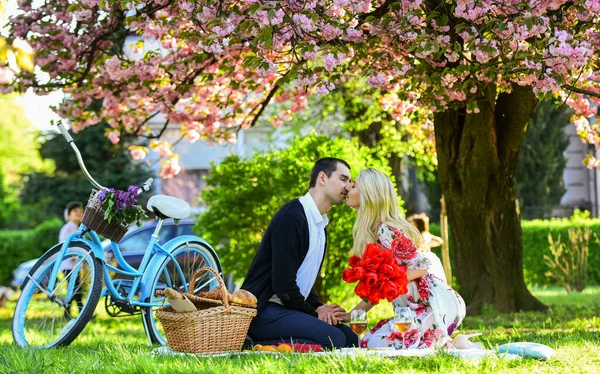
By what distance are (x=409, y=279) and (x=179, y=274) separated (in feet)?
7.45

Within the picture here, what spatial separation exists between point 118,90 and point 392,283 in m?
5.72

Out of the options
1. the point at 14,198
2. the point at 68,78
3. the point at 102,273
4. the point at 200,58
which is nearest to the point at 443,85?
the point at 200,58

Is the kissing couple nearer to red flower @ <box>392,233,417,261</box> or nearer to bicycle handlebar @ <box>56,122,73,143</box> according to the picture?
red flower @ <box>392,233,417,261</box>

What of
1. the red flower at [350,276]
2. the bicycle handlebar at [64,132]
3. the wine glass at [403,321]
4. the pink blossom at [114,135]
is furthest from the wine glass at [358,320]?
the pink blossom at [114,135]

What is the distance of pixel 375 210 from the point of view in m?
5.96

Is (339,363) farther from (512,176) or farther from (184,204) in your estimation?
(512,176)

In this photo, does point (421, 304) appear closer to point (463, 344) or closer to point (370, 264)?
point (463, 344)

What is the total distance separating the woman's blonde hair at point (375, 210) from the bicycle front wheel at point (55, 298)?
6.46 ft

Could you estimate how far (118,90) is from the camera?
10.2m

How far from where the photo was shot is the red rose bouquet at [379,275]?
5496 mm

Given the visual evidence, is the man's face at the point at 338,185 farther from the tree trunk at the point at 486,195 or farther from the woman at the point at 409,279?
the tree trunk at the point at 486,195

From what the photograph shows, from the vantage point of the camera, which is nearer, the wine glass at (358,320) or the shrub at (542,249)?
the wine glass at (358,320)

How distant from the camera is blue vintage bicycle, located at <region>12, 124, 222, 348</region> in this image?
642 cm

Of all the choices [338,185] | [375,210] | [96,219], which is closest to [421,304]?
[375,210]
